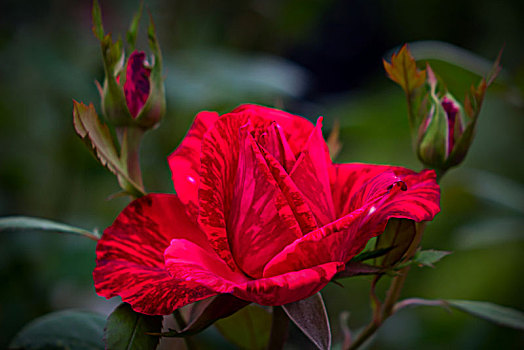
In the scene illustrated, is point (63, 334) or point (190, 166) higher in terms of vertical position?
point (190, 166)

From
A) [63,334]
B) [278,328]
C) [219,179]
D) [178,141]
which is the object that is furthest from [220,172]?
[178,141]

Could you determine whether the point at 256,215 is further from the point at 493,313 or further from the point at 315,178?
the point at 493,313

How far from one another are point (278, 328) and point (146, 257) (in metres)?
0.09

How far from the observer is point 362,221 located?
259mm

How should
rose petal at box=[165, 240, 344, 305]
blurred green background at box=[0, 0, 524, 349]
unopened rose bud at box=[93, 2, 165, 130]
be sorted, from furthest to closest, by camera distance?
blurred green background at box=[0, 0, 524, 349], unopened rose bud at box=[93, 2, 165, 130], rose petal at box=[165, 240, 344, 305]

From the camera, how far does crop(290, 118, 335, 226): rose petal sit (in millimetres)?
269

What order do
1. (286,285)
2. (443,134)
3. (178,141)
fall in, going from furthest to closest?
1. (178,141)
2. (443,134)
3. (286,285)

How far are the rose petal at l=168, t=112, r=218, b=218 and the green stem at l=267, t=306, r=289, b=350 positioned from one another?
8cm

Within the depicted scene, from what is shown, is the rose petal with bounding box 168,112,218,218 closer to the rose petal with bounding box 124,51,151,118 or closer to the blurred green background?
the rose petal with bounding box 124,51,151,118

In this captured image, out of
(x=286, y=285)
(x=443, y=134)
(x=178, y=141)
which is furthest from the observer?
(x=178, y=141)

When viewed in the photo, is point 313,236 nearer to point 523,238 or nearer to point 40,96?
point 523,238

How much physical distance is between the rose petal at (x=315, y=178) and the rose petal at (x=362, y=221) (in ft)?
0.06

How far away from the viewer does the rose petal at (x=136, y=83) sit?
34 centimetres

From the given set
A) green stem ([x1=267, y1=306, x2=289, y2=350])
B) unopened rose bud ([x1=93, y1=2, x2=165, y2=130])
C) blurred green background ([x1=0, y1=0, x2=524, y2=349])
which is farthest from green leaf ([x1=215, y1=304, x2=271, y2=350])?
blurred green background ([x1=0, y1=0, x2=524, y2=349])
